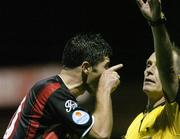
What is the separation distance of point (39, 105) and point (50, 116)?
0.06m

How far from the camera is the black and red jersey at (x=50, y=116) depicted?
2.26 metres

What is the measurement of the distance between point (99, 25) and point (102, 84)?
298cm

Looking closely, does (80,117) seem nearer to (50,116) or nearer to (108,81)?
(50,116)

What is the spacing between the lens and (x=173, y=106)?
7.68 feet

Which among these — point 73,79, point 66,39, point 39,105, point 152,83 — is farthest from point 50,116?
point 66,39

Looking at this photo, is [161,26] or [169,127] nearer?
[161,26]

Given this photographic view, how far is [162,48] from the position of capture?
222cm

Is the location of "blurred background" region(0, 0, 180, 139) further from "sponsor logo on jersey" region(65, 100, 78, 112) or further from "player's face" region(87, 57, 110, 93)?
"sponsor logo on jersey" region(65, 100, 78, 112)

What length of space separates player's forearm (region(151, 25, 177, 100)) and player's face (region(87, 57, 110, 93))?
0.30 metres

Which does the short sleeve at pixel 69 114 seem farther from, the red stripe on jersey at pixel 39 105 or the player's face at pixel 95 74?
the player's face at pixel 95 74


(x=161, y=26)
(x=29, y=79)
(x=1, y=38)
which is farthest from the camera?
(x=1, y=38)

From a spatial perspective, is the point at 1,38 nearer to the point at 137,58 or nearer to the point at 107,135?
the point at 137,58

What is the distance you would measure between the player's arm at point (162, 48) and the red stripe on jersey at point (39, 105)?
1.44 feet

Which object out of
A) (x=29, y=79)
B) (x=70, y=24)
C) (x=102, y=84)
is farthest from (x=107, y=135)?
(x=70, y=24)
